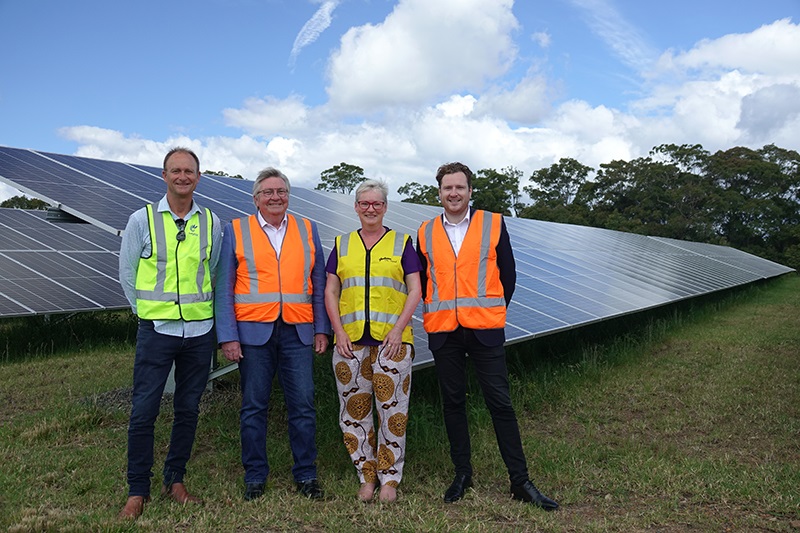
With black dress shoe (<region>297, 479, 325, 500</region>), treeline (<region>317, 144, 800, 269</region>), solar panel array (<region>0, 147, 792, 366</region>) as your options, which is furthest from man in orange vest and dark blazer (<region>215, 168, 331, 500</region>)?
treeline (<region>317, 144, 800, 269</region>)

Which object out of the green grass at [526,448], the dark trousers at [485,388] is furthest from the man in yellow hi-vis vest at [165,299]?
the dark trousers at [485,388]

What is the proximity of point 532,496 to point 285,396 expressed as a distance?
174 centimetres

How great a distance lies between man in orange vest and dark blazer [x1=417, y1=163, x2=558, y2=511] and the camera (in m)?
4.21

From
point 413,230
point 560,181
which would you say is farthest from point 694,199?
point 413,230

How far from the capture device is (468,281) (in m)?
4.21

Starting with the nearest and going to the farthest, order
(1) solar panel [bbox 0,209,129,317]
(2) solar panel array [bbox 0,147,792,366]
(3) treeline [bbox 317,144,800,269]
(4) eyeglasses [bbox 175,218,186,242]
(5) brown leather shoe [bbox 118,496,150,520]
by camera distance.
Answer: (5) brown leather shoe [bbox 118,496,150,520] → (4) eyeglasses [bbox 175,218,186,242] → (2) solar panel array [bbox 0,147,792,366] → (1) solar panel [bbox 0,209,129,317] → (3) treeline [bbox 317,144,800,269]

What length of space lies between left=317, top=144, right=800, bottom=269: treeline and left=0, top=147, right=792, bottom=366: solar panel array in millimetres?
29832

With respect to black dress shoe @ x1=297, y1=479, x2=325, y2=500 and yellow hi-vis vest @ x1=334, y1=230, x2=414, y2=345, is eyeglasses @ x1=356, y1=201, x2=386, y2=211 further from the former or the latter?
black dress shoe @ x1=297, y1=479, x2=325, y2=500

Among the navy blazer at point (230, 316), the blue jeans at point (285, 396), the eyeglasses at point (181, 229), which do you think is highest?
the eyeglasses at point (181, 229)

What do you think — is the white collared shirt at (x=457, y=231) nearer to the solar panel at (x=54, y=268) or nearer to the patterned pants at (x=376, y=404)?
the patterned pants at (x=376, y=404)

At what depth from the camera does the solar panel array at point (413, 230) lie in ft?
20.2

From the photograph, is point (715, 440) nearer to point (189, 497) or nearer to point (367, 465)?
point (367, 465)

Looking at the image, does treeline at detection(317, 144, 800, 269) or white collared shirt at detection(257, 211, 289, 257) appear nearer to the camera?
white collared shirt at detection(257, 211, 289, 257)

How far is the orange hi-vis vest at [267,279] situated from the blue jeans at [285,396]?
0.38 ft
